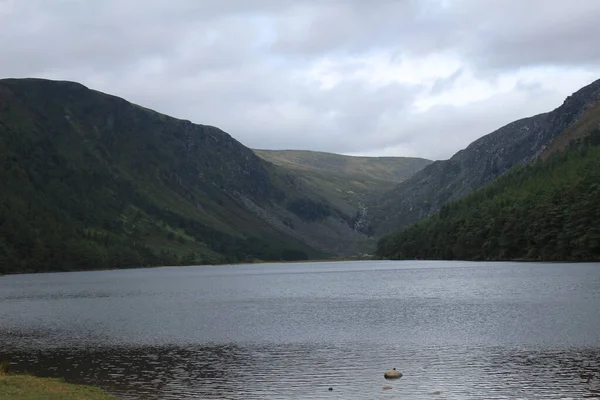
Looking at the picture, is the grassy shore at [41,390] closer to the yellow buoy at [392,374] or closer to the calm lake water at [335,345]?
the calm lake water at [335,345]

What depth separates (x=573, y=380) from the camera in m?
45.4

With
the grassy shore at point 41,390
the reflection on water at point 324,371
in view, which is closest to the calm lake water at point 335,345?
the reflection on water at point 324,371

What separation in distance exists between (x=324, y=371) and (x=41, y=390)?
2074cm

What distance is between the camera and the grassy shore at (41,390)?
40.1 metres

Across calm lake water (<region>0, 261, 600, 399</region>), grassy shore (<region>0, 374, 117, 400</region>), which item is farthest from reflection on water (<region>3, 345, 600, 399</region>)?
grassy shore (<region>0, 374, 117, 400</region>)

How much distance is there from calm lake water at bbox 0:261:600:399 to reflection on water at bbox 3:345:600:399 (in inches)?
4.6

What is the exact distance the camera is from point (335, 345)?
6619 centimetres

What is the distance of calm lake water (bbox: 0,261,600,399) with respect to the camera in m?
47.1

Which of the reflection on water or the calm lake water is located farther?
the calm lake water

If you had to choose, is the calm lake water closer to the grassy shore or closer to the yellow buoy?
the yellow buoy

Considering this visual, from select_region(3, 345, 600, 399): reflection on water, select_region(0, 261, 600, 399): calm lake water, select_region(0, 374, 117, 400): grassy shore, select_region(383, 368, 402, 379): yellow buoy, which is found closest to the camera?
select_region(0, 374, 117, 400): grassy shore

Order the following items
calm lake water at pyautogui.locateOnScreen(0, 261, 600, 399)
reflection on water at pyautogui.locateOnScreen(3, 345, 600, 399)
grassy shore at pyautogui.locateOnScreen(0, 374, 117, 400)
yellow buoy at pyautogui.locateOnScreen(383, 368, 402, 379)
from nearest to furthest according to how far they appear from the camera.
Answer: grassy shore at pyautogui.locateOnScreen(0, 374, 117, 400) < reflection on water at pyautogui.locateOnScreen(3, 345, 600, 399) < calm lake water at pyautogui.locateOnScreen(0, 261, 600, 399) < yellow buoy at pyautogui.locateOnScreen(383, 368, 402, 379)

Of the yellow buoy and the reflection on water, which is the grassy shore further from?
the yellow buoy

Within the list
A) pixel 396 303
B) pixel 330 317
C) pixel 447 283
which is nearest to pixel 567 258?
pixel 447 283
